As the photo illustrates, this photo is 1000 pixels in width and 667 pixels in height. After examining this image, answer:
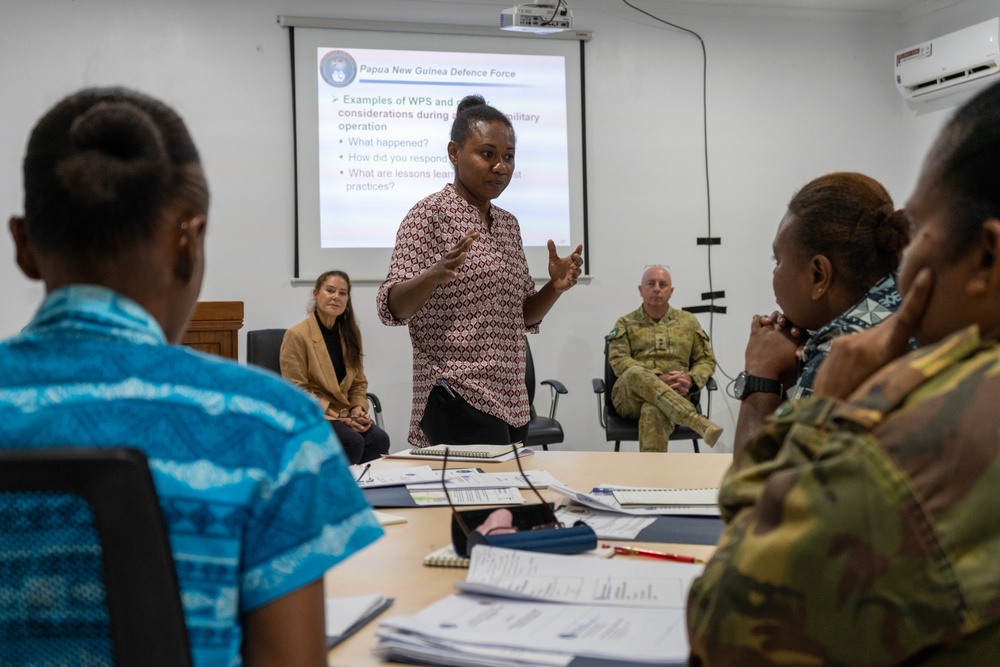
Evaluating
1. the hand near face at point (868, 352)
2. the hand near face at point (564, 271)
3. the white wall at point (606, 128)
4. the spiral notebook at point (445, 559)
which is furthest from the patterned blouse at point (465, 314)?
the white wall at point (606, 128)

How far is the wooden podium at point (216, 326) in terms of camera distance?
4.46m

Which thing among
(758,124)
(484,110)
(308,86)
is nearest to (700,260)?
(758,124)

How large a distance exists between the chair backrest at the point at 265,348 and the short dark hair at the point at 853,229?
3713 mm

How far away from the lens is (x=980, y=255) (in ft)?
2.58

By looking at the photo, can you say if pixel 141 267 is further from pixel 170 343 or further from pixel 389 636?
pixel 389 636

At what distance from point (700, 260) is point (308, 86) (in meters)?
2.71

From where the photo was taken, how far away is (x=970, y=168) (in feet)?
2.58

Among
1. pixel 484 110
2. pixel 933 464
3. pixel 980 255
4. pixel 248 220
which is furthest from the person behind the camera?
pixel 248 220

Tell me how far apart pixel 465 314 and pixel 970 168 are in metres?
1.79

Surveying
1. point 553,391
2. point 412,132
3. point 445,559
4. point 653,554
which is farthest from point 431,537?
point 412,132

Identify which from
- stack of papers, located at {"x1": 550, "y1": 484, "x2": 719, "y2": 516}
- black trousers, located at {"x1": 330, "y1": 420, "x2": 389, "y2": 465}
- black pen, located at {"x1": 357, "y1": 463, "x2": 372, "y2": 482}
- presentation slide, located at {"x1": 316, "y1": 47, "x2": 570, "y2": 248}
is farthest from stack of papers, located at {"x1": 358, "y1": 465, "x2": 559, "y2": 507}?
presentation slide, located at {"x1": 316, "y1": 47, "x2": 570, "y2": 248}

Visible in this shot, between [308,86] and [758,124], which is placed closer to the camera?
[308,86]

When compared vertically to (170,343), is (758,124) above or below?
above

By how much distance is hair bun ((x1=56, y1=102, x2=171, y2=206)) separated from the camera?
0.79 meters
